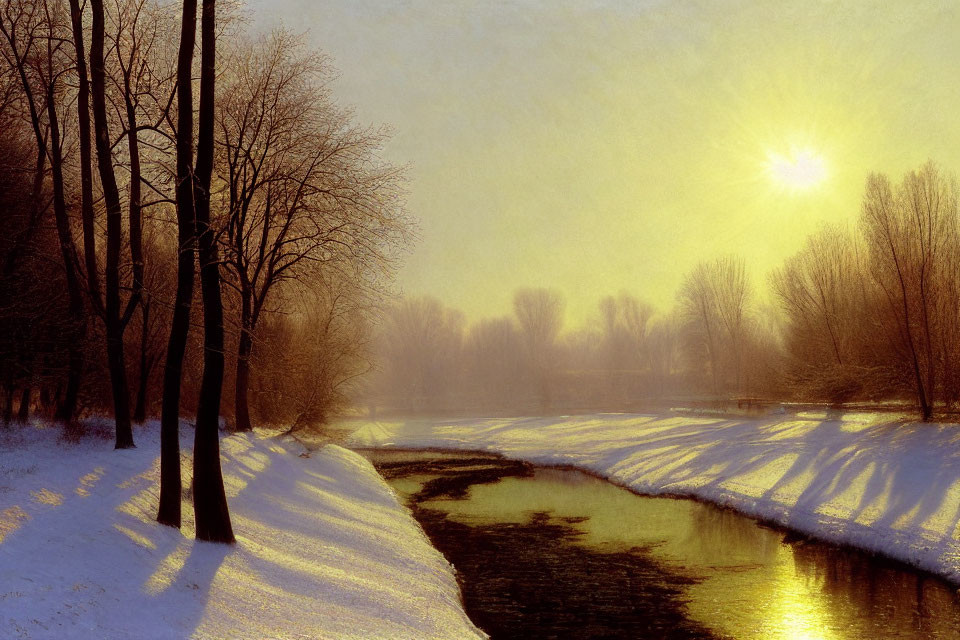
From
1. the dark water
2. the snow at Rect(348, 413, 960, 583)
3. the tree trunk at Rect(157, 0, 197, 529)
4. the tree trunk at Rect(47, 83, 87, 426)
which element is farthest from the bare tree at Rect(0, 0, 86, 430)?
the snow at Rect(348, 413, 960, 583)

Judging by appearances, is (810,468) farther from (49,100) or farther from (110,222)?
(49,100)

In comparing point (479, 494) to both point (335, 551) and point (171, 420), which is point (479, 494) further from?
point (171, 420)

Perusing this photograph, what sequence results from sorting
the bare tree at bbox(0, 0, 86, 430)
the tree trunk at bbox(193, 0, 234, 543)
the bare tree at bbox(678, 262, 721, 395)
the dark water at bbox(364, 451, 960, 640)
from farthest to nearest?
1. the bare tree at bbox(678, 262, 721, 395)
2. the bare tree at bbox(0, 0, 86, 430)
3. the dark water at bbox(364, 451, 960, 640)
4. the tree trunk at bbox(193, 0, 234, 543)

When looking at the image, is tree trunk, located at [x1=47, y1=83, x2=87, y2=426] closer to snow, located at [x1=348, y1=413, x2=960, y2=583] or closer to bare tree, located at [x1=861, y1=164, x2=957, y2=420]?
snow, located at [x1=348, y1=413, x2=960, y2=583]

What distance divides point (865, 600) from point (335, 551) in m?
11.2

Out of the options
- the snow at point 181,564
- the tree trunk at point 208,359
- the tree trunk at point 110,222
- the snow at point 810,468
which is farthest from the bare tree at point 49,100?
the snow at point 810,468

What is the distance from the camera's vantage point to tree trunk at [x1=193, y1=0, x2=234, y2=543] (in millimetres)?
12000

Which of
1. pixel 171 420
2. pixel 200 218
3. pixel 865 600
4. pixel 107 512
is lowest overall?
pixel 865 600

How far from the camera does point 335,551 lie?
14484 millimetres

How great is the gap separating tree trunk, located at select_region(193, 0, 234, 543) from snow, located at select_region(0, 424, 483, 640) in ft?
1.96

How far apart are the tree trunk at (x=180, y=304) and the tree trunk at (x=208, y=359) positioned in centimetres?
22

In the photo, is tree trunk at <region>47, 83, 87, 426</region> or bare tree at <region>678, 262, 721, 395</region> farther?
bare tree at <region>678, 262, 721, 395</region>

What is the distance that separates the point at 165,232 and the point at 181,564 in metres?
19.9

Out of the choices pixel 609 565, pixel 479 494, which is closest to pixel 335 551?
pixel 609 565
